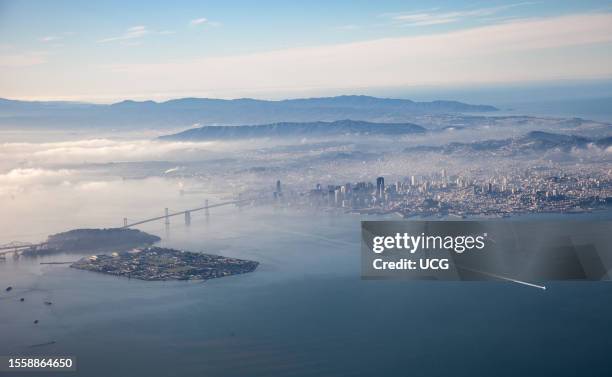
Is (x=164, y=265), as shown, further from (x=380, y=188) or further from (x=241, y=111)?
(x=241, y=111)

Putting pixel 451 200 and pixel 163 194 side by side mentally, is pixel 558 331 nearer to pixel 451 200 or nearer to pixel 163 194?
pixel 451 200

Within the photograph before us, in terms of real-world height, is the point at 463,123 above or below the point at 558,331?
above

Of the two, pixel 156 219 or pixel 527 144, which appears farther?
pixel 527 144

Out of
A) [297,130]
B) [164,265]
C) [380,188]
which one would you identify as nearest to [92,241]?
[164,265]

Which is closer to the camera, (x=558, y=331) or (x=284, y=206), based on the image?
(x=558, y=331)

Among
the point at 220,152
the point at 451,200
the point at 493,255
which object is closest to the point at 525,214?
the point at 451,200

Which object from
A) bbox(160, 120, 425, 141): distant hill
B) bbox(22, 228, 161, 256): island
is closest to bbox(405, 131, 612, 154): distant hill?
bbox(160, 120, 425, 141): distant hill

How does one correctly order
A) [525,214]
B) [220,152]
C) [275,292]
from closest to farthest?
[275,292] → [525,214] → [220,152]
